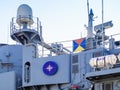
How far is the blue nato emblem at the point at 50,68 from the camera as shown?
86.1 feet

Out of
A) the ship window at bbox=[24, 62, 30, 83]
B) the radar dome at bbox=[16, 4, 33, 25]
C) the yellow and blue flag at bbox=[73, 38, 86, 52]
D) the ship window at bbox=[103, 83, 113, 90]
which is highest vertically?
the radar dome at bbox=[16, 4, 33, 25]

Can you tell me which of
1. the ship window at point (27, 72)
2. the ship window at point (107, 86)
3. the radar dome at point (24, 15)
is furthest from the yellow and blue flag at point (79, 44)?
the radar dome at point (24, 15)

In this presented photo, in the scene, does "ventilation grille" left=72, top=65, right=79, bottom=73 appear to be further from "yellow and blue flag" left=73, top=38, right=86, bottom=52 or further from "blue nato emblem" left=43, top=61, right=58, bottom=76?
"yellow and blue flag" left=73, top=38, right=86, bottom=52

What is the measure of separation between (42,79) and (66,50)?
3.14 metres

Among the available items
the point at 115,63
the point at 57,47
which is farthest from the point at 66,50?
the point at 115,63

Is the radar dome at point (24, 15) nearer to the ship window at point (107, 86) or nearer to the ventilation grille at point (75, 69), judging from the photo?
the ventilation grille at point (75, 69)

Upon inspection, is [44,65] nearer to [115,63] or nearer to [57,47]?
[57,47]

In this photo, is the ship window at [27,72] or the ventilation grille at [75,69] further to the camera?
the ship window at [27,72]

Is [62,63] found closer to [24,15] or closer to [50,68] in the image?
[50,68]

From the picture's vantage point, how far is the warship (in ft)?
68.9

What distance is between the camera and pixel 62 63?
2619 centimetres

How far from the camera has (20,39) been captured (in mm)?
32625

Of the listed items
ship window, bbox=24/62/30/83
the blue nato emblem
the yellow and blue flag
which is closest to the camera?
the blue nato emblem

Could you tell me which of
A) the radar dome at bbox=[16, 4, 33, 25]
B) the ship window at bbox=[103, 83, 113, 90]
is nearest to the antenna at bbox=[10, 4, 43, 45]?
the radar dome at bbox=[16, 4, 33, 25]
